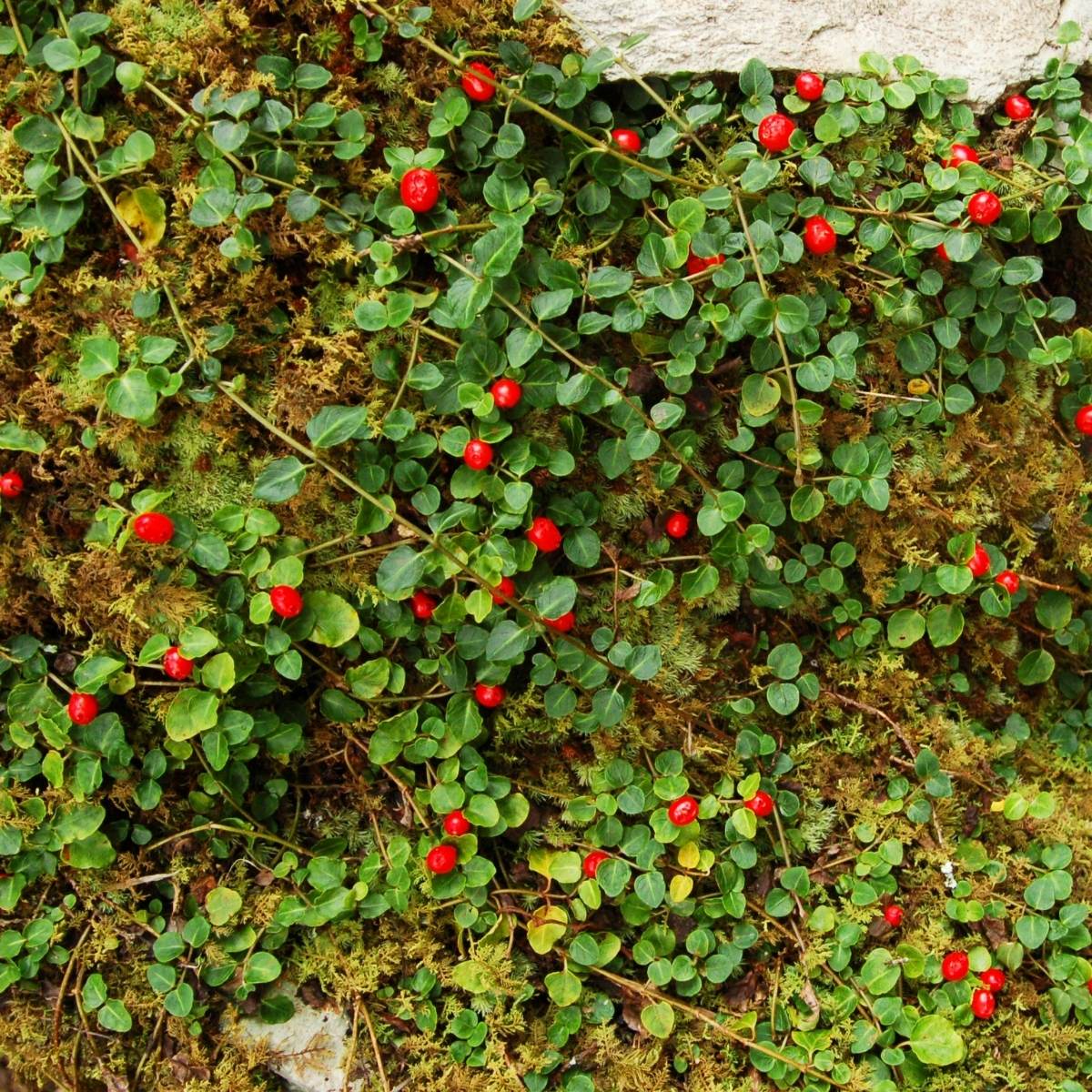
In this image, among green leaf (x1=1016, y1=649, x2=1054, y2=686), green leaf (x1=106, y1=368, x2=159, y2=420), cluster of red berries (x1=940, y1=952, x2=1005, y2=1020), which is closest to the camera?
green leaf (x1=106, y1=368, x2=159, y2=420)

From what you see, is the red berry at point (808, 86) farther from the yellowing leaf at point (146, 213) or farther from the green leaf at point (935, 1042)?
the green leaf at point (935, 1042)

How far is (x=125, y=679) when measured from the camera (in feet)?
8.66

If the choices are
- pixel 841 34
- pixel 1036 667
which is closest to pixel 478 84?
pixel 841 34

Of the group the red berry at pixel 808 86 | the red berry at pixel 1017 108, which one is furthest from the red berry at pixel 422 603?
the red berry at pixel 1017 108

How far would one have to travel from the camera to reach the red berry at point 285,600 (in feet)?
8.34

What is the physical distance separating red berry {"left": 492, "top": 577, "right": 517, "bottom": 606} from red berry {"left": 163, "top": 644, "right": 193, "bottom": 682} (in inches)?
33.5

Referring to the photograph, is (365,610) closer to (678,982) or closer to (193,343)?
(193,343)

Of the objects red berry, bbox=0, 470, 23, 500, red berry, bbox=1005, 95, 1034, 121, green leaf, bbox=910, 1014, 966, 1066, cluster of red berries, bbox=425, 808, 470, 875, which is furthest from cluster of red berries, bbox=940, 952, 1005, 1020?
red berry, bbox=0, 470, 23, 500

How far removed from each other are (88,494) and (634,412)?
158 centimetres

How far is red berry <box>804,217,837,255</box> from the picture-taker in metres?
2.72

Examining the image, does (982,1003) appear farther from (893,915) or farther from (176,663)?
(176,663)

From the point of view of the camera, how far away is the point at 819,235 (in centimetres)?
272

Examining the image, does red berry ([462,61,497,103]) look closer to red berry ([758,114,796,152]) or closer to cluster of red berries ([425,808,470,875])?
red berry ([758,114,796,152])

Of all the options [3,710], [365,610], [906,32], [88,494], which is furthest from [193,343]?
[906,32]
